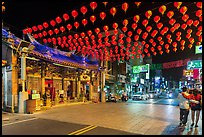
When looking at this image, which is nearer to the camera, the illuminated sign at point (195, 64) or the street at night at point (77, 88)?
the street at night at point (77, 88)

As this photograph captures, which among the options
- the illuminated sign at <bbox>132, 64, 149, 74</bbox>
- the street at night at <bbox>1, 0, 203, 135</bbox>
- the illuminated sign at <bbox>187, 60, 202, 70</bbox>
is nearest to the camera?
the street at night at <bbox>1, 0, 203, 135</bbox>

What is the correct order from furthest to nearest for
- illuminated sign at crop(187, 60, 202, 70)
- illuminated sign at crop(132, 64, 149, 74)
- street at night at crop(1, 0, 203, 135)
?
1. illuminated sign at crop(132, 64, 149, 74)
2. illuminated sign at crop(187, 60, 202, 70)
3. street at night at crop(1, 0, 203, 135)

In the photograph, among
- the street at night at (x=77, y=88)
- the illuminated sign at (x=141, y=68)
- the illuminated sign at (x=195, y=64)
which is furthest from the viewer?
the illuminated sign at (x=141, y=68)

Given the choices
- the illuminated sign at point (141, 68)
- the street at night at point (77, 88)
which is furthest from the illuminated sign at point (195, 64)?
the illuminated sign at point (141, 68)

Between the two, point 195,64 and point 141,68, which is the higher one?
point 195,64

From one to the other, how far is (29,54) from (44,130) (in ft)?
29.5

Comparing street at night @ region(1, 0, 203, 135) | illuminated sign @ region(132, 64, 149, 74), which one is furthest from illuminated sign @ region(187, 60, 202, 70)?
illuminated sign @ region(132, 64, 149, 74)

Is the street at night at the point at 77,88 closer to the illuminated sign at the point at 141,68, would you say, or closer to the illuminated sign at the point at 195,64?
the illuminated sign at the point at 195,64

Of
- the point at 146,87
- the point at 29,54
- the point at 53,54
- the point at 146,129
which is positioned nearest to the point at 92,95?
the point at 53,54

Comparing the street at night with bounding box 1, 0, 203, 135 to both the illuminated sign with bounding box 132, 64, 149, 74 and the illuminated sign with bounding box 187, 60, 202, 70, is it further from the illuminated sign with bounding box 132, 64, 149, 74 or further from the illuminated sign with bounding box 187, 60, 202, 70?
the illuminated sign with bounding box 132, 64, 149, 74

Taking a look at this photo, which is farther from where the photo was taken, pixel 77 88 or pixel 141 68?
pixel 141 68

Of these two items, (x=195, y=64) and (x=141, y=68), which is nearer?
(x=195, y=64)

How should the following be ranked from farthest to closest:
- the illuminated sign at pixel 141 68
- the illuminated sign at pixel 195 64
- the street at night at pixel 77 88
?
the illuminated sign at pixel 141 68
the illuminated sign at pixel 195 64
the street at night at pixel 77 88

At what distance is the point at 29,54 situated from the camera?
680 inches
